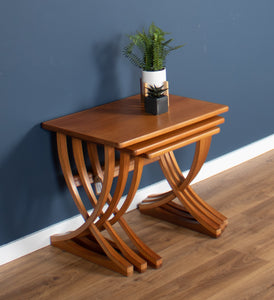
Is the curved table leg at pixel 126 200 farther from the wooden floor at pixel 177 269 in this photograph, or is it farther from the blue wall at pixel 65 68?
the blue wall at pixel 65 68

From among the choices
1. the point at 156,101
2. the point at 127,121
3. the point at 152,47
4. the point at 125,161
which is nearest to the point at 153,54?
the point at 152,47

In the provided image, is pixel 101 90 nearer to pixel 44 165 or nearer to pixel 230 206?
pixel 44 165

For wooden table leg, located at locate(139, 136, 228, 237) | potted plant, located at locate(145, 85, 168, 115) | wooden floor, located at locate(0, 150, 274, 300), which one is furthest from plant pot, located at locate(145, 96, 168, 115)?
wooden floor, located at locate(0, 150, 274, 300)

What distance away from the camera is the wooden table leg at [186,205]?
3004 millimetres

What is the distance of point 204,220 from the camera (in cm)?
305

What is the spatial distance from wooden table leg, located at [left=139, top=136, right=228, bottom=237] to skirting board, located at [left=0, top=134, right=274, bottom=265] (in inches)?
8.0

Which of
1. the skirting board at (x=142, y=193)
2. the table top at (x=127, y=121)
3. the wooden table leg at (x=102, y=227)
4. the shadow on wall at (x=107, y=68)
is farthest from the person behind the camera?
the shadow on wall at (x=107, y=68)

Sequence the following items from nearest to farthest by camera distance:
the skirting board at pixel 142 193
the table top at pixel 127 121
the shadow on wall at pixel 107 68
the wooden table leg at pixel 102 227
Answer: the table top at pixel 127 121 < the wooden table leg at pixel 102 227 < the skirting board at pixel 142 193 < the shadow on wall at pixel 107 68

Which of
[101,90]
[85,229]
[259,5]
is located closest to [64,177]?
→ [85,229]

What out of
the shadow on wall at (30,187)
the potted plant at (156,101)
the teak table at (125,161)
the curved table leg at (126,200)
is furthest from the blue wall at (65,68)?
the potted plant at (156,101)

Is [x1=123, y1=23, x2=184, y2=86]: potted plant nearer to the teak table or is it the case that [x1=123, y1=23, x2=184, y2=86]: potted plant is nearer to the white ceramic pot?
the white ceramic pot

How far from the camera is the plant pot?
2748mm

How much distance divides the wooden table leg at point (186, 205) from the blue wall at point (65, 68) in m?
0.25

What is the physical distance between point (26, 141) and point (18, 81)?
303 millimetres
